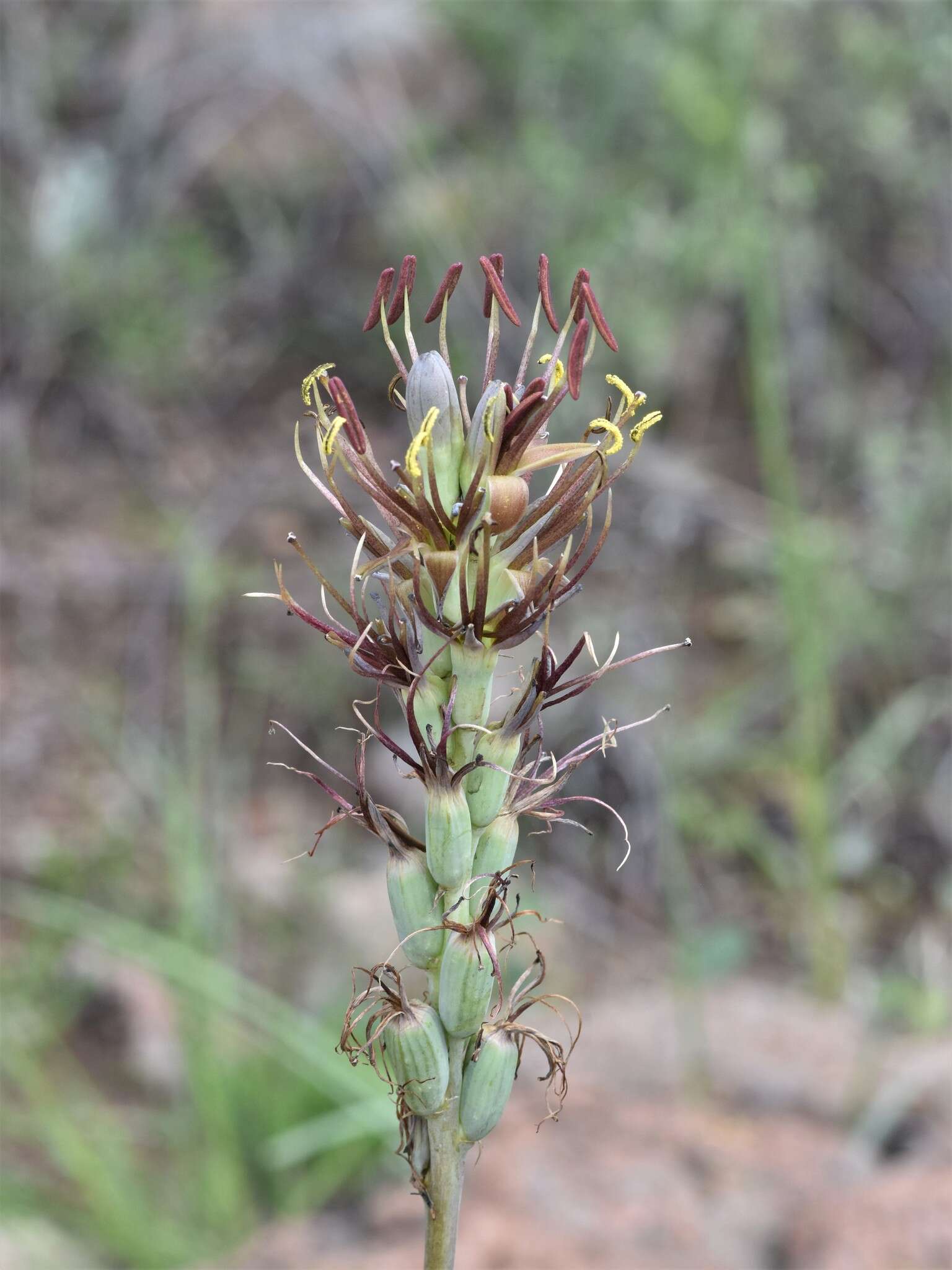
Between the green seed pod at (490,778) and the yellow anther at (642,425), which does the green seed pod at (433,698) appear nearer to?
the green seed pod at (490,778)

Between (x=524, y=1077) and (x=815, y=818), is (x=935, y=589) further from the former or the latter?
(x=524, y=1077)

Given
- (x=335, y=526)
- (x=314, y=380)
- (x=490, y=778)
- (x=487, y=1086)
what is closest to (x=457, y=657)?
(x=490, y=778)

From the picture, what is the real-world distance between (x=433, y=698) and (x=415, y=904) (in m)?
0.24

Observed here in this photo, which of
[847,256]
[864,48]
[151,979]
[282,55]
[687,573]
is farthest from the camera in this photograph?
[282,55]

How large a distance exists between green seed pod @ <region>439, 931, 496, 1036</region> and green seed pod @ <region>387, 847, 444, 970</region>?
2cm

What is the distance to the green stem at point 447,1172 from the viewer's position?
1.30 metres

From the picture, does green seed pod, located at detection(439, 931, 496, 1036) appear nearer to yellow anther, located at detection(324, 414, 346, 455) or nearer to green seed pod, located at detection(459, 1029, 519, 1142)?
green seed pod, located at detection(459, 1029, 519, 1142)

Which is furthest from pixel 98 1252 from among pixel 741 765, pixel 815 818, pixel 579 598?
pixel 579 598

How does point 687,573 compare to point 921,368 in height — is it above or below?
below

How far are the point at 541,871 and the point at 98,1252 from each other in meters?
2.55

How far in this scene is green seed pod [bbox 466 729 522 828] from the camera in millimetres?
1331

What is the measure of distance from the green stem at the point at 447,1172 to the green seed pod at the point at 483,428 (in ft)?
2.12

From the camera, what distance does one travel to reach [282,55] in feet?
25.5

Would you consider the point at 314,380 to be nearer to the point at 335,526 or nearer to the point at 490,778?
the point at 490,778
